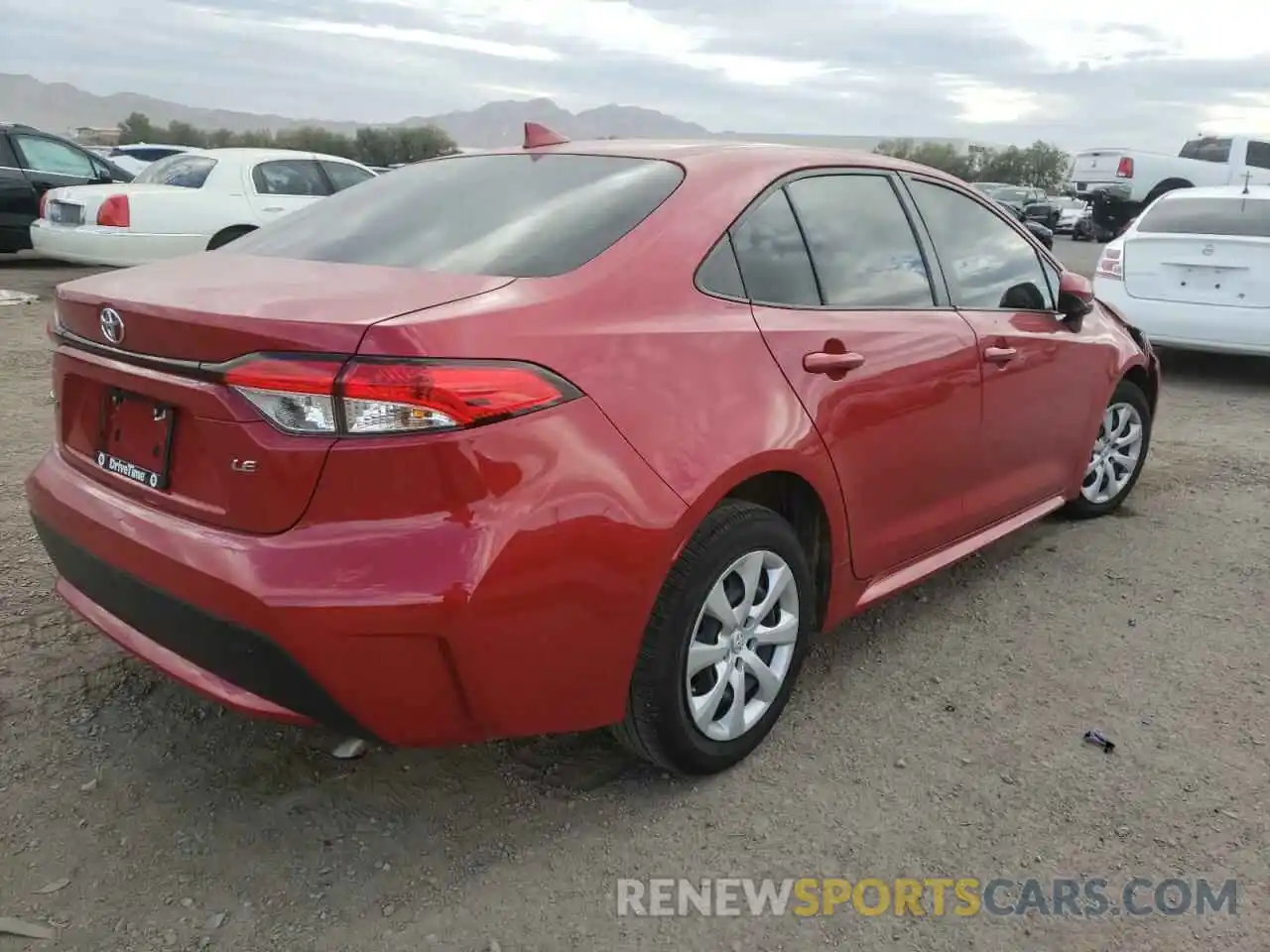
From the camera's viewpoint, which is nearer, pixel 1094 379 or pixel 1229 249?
pixel 1094 379

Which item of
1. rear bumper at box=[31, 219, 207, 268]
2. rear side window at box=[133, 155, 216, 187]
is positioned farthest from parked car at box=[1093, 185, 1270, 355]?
rear side window at box=[133, 155, 216, 187]

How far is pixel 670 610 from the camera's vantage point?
2410 mm

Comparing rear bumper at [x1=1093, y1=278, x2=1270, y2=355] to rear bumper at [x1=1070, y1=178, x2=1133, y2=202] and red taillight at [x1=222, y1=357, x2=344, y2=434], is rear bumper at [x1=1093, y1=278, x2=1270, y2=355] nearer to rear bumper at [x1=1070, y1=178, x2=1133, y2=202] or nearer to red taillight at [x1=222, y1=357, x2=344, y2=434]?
red taillight at [x1=222, y1=357, x2=344, y2=434]

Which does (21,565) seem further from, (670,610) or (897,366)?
(897,366)

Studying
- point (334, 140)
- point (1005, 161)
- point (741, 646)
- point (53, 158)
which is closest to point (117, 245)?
point (53, 158)

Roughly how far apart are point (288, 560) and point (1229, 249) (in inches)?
281

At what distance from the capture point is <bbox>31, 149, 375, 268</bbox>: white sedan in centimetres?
935

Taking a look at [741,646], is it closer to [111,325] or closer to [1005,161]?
[111,325]

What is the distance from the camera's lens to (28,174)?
37.3ft

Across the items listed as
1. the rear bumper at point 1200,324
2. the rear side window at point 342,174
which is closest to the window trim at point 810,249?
the rear bumper at point 1200,324

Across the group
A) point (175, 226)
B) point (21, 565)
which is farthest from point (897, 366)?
point (175, 226)

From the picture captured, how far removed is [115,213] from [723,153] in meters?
8.13

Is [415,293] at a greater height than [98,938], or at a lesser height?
greater

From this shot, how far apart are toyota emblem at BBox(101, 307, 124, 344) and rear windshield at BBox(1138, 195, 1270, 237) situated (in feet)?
24.0
